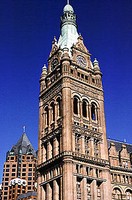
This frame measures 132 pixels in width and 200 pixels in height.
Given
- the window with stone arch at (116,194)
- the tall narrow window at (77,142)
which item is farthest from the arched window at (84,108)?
the window with stone arch at (116,194)

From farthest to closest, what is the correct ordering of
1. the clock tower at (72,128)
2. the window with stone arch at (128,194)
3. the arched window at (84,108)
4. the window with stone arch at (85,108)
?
the arched window at (84,108)
the window with stone arch at (85,108)
the window with stone arch at (128,194)
the clock tower at (72,128)

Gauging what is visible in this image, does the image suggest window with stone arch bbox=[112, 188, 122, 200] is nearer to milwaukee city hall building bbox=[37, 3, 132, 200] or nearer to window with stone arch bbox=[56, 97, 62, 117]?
milwaukee city hall building bbox=[37, 3, 132, 200]

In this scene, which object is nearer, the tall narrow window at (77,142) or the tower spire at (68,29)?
the tall narrow window at (77,142)

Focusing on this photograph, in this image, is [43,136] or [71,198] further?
[43,136]

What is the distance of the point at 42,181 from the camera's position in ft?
249

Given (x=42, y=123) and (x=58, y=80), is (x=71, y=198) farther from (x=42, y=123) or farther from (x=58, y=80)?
(x=58, y=80)

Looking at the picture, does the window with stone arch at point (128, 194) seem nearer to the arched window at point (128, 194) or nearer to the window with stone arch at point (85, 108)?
the arched window at point (128, 194)

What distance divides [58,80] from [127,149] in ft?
91.1

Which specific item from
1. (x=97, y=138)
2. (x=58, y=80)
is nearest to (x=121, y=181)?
(x=97, y=138)

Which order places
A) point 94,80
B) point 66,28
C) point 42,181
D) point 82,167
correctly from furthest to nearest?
1. point 66,28
2. point 94,80
3. point 42,181
4. point 82,167

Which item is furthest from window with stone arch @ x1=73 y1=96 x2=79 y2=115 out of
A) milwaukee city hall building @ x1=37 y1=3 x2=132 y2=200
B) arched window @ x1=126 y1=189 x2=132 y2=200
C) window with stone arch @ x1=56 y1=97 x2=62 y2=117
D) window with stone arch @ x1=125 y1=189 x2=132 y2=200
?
arched window @ x1=126 y1=189 x2=132 y2=200

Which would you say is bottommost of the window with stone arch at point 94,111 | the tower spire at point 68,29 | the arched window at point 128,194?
the arched window at point 128,194

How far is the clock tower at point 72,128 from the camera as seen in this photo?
69625 millimetres

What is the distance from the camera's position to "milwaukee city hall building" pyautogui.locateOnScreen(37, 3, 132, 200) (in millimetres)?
69938
